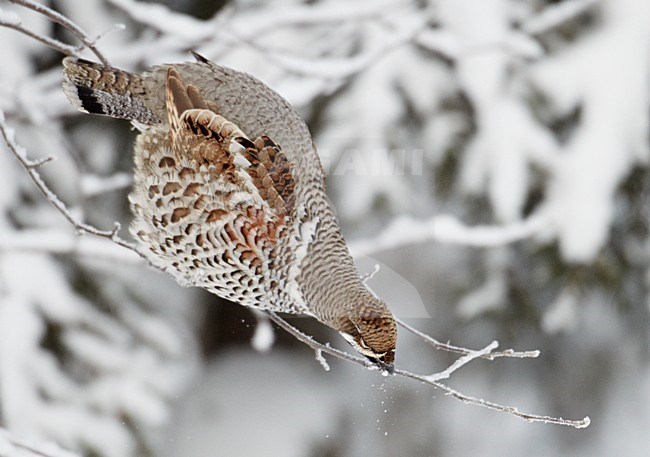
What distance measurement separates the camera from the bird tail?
1.03 meters

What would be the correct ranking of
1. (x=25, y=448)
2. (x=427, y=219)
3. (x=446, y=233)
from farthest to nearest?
1. (x=427, y=219)
2. (x=446, y=233)
3. (x=25, y=448)

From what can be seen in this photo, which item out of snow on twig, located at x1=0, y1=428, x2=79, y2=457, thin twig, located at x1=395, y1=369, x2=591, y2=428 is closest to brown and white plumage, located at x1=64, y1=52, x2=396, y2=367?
thin twig, located at x1=395, y1=369, x2=591, y2=428

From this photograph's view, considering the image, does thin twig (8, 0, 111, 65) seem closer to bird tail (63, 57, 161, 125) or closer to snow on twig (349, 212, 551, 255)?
bird tail (63, 57, 161, 125)

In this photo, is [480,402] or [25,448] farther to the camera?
[25,448]

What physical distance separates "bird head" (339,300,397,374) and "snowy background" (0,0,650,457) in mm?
1262

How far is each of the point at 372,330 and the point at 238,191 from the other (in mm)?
248

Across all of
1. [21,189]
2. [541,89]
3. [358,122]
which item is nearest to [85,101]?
[358,122]

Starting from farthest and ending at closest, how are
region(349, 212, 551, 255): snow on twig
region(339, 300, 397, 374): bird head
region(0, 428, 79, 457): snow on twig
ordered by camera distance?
region(349, 212, 551, 255): snow on twig → region(0, 428, 79, 457): snow on twig → region(339, 300, 397, 374): bird head

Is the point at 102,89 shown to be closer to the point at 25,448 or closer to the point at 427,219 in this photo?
the point at 25,448

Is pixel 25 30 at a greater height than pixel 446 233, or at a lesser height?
lesser

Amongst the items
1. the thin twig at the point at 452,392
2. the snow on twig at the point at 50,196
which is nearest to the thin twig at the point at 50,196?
the snow on twig at the point at 50,196

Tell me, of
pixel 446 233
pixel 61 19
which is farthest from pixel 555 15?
pixel 61 19

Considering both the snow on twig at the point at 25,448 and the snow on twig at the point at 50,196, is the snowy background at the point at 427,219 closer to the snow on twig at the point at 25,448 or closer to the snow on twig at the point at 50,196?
the snow on twig at the point at 25,448

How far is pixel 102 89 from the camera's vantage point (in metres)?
1.03
